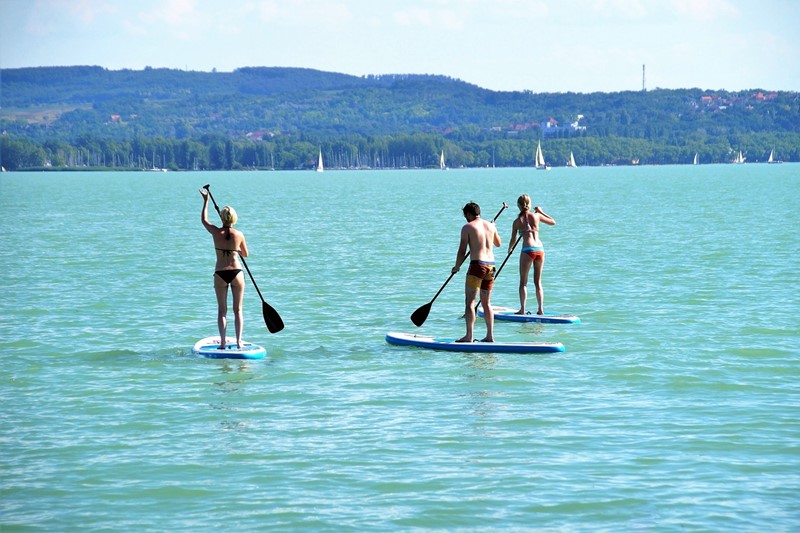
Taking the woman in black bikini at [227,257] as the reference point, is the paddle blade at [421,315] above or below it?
below

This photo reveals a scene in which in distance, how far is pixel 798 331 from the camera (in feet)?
66.0

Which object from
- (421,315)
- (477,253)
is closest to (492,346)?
(477,253)

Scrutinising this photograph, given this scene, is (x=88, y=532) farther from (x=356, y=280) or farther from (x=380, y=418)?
(x=356, y=280)

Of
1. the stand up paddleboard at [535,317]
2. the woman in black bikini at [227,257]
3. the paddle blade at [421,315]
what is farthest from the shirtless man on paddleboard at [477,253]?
the stand up paddleboard at [535,317]

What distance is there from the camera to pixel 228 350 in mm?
17656

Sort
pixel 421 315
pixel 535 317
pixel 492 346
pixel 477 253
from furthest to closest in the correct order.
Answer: pixel 535 317
pixel 421 315
pixel 492 346
pixel 477 253

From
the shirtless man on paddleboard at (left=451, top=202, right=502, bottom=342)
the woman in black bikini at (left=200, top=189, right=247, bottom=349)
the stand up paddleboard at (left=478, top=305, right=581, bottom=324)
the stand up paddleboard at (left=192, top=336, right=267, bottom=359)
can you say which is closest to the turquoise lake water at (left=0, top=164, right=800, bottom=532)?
the stand up paddleboard at (left=192, top=336, right=267, bottom=359)

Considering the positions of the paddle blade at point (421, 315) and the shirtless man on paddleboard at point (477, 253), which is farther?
the paddle blade at point (421, 315)

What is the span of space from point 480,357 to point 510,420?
3.72 meters

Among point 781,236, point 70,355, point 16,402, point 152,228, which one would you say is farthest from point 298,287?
point 152,228

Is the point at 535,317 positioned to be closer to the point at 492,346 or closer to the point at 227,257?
the point at 492,346

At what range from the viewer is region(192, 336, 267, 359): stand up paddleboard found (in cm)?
1753

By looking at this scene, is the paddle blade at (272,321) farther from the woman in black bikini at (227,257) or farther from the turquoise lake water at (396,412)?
the woman in black bikini at (227,257)

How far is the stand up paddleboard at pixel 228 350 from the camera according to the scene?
57.5 ft
